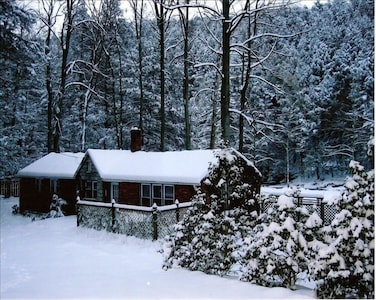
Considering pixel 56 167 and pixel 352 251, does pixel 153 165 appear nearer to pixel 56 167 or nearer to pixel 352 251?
pixel 56 167

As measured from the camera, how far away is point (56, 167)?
75.7 feet

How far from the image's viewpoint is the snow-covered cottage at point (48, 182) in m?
22.5

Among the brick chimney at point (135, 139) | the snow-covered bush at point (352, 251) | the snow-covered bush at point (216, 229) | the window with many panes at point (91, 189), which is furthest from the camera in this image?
the brick chimney at point (135, 139)

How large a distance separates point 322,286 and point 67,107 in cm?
3320

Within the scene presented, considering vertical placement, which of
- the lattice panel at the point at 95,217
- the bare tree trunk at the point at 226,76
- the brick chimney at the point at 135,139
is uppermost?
the bare tree trunk at the point at 226,76

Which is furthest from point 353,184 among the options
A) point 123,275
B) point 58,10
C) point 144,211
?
point 58,10

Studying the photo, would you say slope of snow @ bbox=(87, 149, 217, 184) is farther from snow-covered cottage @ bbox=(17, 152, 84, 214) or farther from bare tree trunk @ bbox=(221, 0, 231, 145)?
bare tree trunk @ bbox=(221, 0, 231, 145)

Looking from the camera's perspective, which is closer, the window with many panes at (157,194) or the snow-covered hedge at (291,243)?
the snow-covered hedge at (291,243)

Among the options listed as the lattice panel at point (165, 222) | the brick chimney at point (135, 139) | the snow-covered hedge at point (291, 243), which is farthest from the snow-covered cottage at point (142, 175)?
the snow-covered hedge at point (291, 243)

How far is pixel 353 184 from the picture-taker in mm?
6688

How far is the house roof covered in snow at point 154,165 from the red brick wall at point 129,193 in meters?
0.39

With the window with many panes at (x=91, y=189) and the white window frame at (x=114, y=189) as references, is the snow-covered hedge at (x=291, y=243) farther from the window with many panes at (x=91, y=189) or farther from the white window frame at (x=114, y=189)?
the window with many panes at (x=91, y=189)

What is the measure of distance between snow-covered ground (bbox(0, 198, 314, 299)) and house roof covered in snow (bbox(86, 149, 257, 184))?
3.64m

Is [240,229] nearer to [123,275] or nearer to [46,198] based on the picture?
[123,275]
